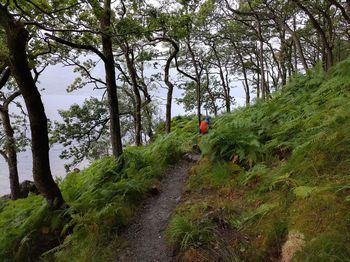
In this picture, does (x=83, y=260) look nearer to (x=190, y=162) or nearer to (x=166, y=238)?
(x=166, y=238)

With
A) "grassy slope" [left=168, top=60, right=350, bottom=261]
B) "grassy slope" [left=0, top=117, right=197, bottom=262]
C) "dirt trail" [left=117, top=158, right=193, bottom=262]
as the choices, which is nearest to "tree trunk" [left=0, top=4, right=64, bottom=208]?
"grassy slope" [left=0, top=117, right=197, bottom=262]

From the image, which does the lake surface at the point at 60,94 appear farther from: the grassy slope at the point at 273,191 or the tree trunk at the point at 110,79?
the grassy slope at the point at 273,191

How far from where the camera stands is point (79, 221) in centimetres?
486

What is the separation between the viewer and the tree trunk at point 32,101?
14.2ft

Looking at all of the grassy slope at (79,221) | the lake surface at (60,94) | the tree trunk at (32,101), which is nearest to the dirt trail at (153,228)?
the grassy slope at (79,221)

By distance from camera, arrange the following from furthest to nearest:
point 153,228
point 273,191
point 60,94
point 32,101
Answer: point 60,94
point 153,228
point 32,101
point 273,191

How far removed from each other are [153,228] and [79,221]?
1269mm

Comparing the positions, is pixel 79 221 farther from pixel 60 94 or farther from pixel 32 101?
pixel 60 94

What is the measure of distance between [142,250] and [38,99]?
9.67ft

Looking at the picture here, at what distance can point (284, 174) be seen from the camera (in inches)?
172

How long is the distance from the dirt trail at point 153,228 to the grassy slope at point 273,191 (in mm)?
270

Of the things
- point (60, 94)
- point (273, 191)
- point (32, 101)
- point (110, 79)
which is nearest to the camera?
point (273, 191)

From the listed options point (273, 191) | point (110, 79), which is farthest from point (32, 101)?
point (273, 191)

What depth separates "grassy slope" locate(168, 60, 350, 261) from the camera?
3020 millimetres
